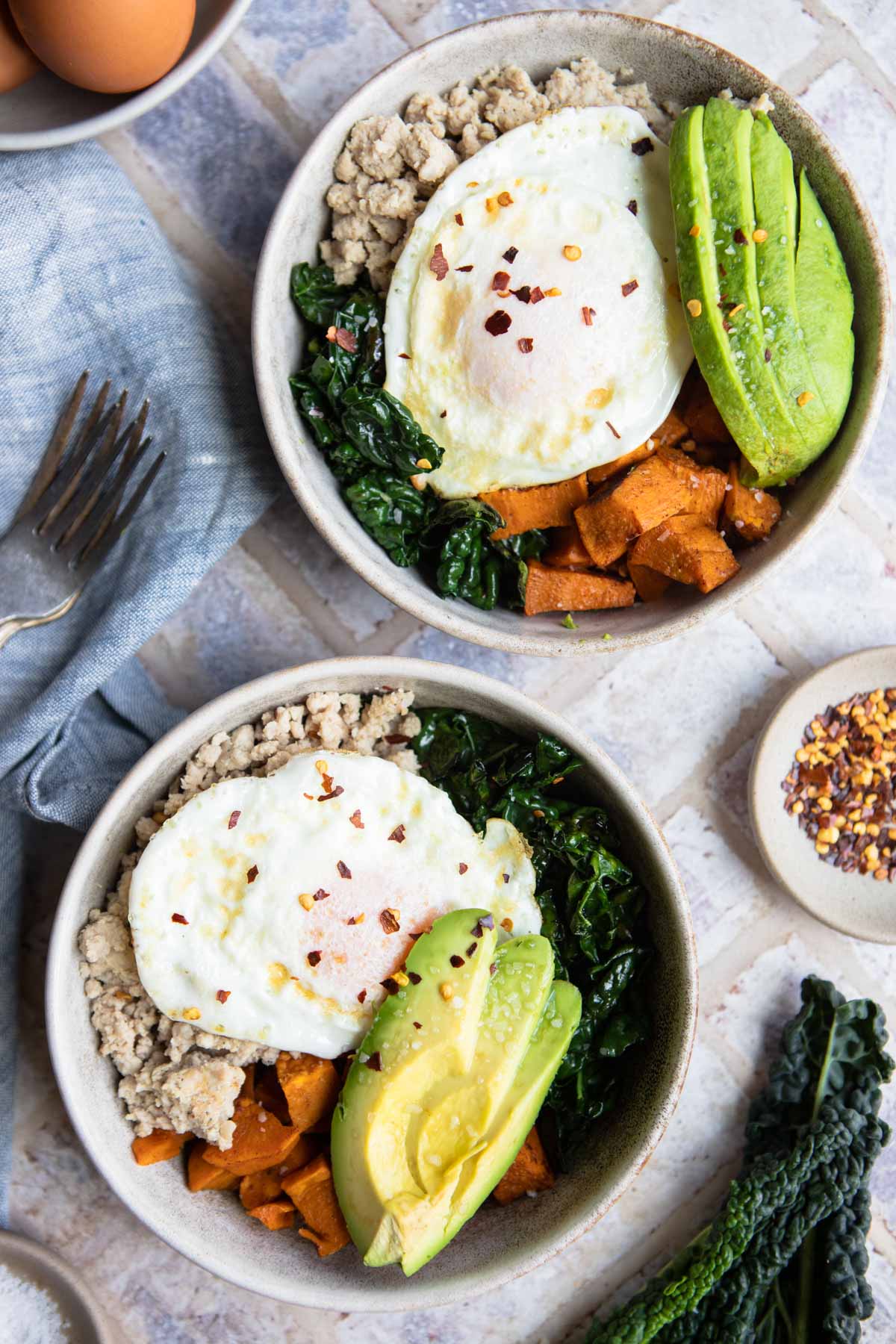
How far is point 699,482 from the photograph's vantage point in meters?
2.68

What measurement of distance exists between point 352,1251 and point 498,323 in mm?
2236

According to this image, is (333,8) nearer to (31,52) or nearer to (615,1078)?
(31,52)

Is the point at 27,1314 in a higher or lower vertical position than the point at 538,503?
lower

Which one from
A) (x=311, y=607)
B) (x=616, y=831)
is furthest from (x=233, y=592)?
(x=616, y=831)

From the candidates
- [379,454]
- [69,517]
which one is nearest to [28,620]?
[69,517]

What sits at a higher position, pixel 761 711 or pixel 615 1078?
pixel 761 711

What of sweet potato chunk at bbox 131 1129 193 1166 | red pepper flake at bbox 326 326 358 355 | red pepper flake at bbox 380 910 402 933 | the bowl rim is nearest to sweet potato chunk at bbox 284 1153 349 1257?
sweet potato chunk at bbox 131 1129 193 1166

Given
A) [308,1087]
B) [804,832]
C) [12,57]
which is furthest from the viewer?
[804,832]

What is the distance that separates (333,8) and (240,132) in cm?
41

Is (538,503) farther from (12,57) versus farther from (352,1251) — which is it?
(352,1251)

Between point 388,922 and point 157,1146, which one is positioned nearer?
point 388,922

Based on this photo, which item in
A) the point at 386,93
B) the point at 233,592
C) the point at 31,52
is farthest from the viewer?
the point at 233,592

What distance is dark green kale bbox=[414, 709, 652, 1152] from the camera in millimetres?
2783

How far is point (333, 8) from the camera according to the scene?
297cm
